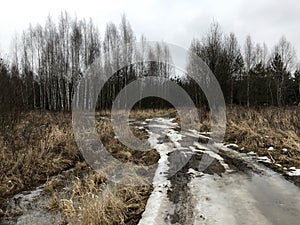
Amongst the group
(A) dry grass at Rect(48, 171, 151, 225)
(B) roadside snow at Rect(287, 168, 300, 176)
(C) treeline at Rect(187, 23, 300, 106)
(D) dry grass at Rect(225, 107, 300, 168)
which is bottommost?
(A) dry grass at Rect(48, 171, 151, 225)

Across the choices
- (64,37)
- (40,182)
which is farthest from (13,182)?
(64,37)

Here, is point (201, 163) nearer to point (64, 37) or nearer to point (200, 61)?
point (200, 61)

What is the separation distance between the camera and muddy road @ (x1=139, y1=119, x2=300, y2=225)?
15.0 feet

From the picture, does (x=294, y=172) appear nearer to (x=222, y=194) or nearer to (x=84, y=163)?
(x=222, y=194)

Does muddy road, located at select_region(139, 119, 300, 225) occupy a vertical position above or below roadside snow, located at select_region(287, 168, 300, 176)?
below

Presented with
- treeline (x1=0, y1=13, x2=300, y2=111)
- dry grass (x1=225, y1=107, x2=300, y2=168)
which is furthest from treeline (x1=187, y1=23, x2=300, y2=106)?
dry grass (x1=225, y1=107, x2=300, y2=168)

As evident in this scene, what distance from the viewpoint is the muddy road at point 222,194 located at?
15.0 ft

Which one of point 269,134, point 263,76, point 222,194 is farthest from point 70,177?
point 263,76

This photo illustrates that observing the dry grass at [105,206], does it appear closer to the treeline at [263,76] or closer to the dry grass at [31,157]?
the dry grass at [31,157]

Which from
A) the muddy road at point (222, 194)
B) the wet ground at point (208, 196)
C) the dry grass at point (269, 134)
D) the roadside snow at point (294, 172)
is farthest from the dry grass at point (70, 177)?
the dry grass at point (269, 134)

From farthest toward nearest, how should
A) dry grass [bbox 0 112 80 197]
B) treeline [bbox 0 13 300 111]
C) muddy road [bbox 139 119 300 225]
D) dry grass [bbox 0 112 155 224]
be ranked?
1. treeline [bbox 0 13 300 111]
2. dry grass [bbox 0 112 80 197]
3. dry grass [bbox 0 112 155 224]
4. muddy road [bbox 139 119 300 225]

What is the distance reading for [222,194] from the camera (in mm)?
5645

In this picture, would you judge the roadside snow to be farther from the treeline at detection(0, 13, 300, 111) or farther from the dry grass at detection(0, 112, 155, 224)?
the treeline at detection(0, 13, 300, 111)

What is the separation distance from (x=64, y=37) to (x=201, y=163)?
28725 millimetres
